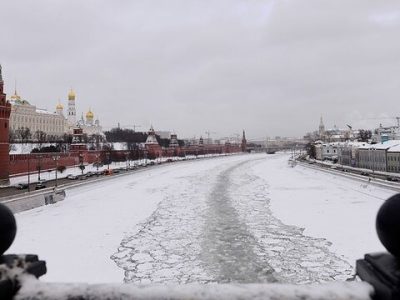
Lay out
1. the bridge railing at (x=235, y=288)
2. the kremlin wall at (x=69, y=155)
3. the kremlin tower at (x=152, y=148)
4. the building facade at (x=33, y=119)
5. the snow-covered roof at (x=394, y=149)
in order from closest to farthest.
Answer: the bridge railing at (x=235, y=288)
the kremlin wall at (x=69, y=155)
the snow-covered roof at (x=394, y=149)
the kremlin tower at (x=152, y=148)
the building facade at (x=33, y=119)

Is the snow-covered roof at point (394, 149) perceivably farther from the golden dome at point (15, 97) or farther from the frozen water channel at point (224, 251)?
the golden dome at point (15, 97)

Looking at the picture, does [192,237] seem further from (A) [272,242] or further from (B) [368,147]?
(B) [368,147]

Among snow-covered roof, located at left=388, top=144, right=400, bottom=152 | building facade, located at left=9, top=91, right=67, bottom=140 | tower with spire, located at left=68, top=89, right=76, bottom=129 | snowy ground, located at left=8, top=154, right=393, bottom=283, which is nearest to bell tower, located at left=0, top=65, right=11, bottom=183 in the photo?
snowy ground, located at left=8, top=154, right=393, bottom=283

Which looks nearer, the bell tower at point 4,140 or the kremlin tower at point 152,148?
the bell tower at point 4,140

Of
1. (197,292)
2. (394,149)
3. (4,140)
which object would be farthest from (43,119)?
(197,292)

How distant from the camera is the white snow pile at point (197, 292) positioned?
6.08 feet

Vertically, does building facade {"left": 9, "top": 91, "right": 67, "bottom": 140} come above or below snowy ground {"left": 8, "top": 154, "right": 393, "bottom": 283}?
above

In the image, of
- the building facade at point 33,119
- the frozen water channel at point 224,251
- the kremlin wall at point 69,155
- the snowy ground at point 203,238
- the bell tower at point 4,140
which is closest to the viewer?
the frozen water channel at point 224,251

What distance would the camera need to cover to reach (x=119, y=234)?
14969 millimetres

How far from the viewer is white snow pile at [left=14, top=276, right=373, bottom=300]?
1.85 meters

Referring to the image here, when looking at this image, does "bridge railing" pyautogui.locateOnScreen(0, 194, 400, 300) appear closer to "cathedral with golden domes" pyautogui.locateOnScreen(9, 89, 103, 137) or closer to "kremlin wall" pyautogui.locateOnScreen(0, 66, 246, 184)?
"kremlin wall" pyautogui.locateOnScreen(0, 66, 246, 184)

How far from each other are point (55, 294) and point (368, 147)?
53.9m

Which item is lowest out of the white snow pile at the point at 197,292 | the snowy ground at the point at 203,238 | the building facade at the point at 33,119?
the snowy ground at the point at 203,238

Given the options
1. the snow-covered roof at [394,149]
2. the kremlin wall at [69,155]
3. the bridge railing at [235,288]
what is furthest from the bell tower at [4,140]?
the snow-covered roof at [394,149]
